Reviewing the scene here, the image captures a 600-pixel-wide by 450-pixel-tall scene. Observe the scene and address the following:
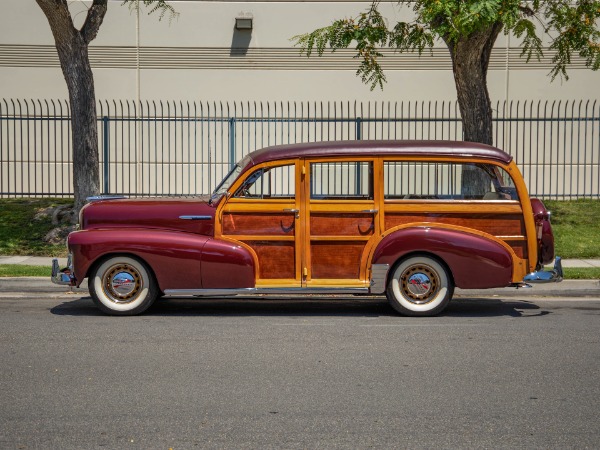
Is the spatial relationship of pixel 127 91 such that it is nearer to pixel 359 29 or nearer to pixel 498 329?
pixel 359 29

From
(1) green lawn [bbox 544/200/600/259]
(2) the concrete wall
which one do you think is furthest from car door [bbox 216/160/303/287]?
(2) the concrete wall

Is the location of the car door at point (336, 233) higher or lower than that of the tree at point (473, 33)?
lower

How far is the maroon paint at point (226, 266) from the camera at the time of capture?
9.77m

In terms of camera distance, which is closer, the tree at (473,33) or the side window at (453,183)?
the side window at (453,183)

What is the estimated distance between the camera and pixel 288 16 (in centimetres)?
2236

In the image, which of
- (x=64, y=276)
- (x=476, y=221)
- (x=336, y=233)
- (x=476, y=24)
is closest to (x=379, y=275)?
(x=336, y=233)

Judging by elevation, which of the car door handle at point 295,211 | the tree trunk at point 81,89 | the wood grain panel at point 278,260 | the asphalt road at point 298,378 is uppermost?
the tree trunk at point 81,89

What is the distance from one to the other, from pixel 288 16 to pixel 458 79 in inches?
295

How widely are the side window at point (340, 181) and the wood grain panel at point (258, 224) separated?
405mm

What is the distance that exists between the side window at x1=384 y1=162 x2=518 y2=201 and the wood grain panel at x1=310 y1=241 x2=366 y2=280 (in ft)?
2.28

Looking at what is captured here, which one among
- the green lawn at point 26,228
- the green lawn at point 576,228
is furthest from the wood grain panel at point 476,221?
the green lawn at point 26,228

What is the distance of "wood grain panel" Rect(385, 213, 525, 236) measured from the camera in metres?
9.96

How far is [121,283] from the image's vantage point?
9945 millimetres

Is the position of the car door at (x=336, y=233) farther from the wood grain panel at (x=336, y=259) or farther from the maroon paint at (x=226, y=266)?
the maroon paint at (x=226, y=266)
